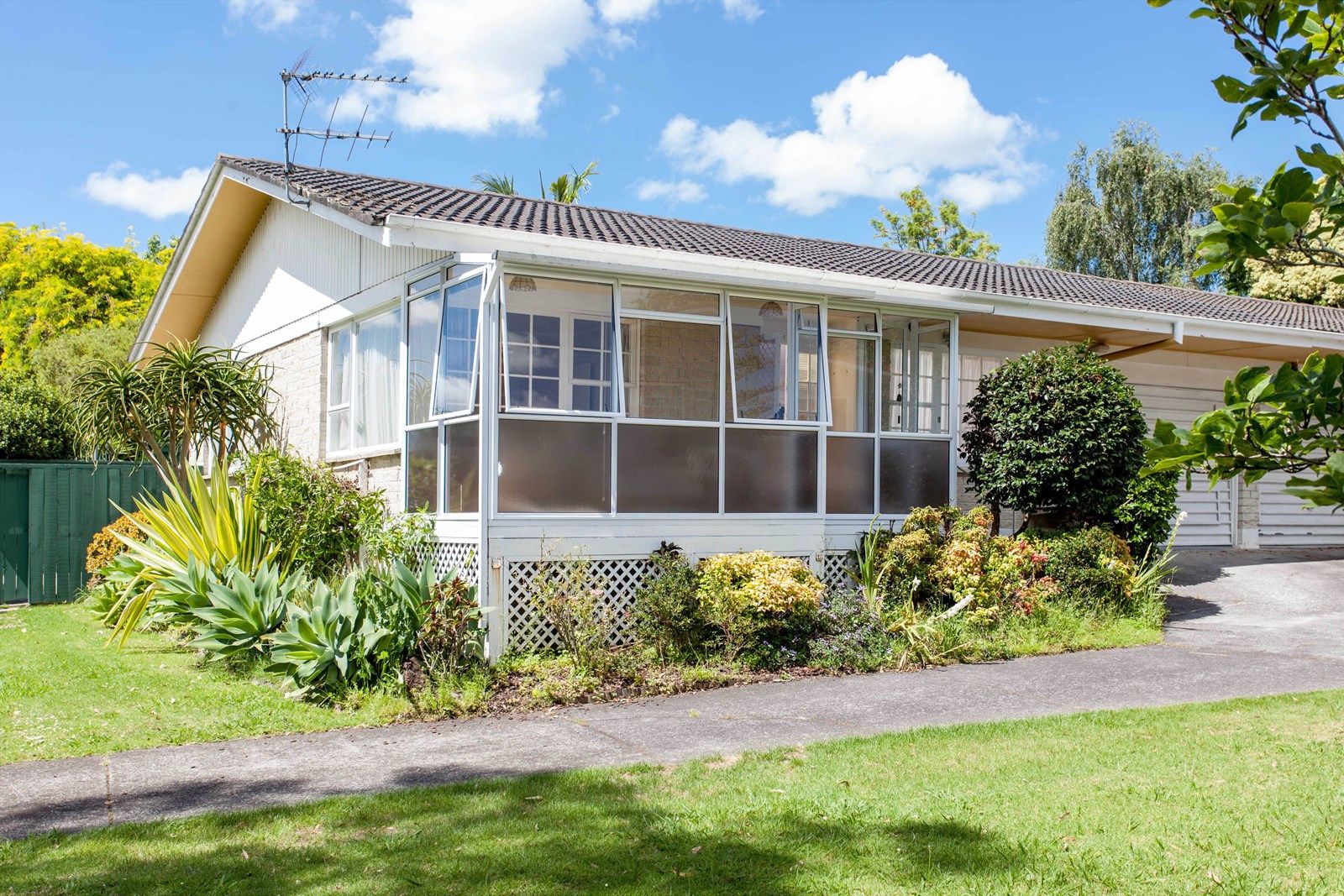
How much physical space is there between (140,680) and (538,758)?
15.1 feet

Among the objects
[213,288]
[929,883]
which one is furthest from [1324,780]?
[213,288]

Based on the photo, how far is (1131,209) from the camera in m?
35.8

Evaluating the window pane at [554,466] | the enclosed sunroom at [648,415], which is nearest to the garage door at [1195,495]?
the enclosed sunroom at [648,415]

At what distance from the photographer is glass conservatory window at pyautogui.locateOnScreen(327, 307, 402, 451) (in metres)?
12.7

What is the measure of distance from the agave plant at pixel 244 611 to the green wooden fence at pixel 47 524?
6.58 metres

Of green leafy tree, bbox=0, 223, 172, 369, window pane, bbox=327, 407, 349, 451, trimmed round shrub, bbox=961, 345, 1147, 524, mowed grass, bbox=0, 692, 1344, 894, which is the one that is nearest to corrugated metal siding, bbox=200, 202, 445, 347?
window pane, bbox=327, 407, 349, 451

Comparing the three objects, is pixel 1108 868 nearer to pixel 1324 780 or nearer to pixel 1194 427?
pixel 1324 780

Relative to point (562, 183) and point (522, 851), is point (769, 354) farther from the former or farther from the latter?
point (562, 183)

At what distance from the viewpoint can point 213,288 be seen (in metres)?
19.0

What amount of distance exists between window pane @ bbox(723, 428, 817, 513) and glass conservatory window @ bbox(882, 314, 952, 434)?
170cm

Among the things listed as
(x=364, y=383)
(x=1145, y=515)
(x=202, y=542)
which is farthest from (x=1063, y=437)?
(x=202, y=542)

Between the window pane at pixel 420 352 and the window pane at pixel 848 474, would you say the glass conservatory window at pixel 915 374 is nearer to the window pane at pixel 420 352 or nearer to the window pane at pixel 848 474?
the window pane at pixel 848 474

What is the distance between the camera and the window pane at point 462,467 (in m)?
10.1

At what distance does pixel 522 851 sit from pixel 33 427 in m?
21.9
